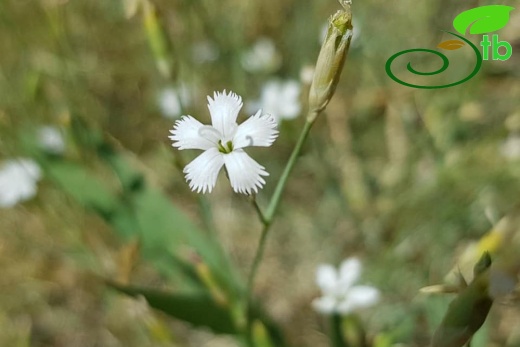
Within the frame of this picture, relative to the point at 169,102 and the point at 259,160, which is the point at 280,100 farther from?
the point at 169,102

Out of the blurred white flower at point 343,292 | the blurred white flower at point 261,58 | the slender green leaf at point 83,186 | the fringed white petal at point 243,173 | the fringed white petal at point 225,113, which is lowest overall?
the fringed white petal at point 243,173

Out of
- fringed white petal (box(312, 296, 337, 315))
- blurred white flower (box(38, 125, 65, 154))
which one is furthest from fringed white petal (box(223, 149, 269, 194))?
blurred white flower (box(38, 125, 65, 154))

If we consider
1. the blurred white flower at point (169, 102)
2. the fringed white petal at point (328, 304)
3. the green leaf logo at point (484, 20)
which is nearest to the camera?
the fringed white petal at point (328, 304)

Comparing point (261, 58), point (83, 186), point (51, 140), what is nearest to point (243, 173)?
point (83, 186)

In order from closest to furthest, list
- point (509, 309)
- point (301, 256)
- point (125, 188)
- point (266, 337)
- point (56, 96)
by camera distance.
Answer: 1. point (266, 337)
2. point (125, 188)
3. point (509, 309)
4. point (301, 256)
5. point (56, 96)

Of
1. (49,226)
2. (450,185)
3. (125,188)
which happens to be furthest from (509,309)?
(49,226)

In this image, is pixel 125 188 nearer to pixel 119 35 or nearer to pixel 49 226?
pixel 49 226

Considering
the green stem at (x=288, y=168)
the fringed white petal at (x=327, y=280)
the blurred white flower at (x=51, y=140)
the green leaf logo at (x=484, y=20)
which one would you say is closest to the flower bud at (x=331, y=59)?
the green stem at (x=288, y=168)

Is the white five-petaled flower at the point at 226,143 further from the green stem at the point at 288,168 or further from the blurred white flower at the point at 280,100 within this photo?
the blurred white flower at the point at 280,100

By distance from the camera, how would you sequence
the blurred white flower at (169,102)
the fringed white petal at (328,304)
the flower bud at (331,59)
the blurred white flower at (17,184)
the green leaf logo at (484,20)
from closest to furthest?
1. the flower bud at (331,59)
2. the fringed white petal at (328,304)
3. the green leaf logo at (484,20)
4. the blurred white flower at (17,184)
5. the blurred white flower at (169,102)
